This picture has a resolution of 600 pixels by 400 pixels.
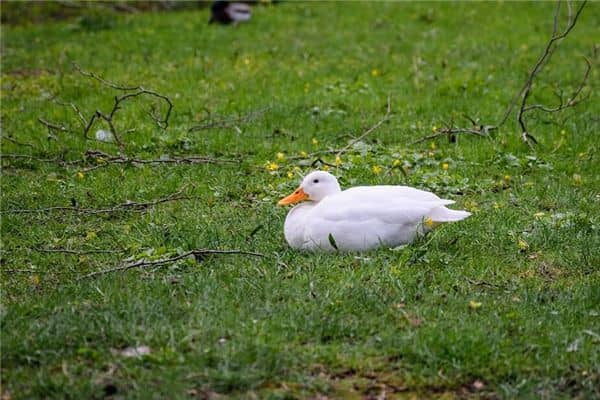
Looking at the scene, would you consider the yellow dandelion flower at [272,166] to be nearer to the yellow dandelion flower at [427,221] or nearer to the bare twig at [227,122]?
the bare twig at [227,122]

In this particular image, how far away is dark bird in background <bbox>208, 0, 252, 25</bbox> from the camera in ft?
49.2

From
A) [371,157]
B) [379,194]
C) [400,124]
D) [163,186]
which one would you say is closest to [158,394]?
[379,194]

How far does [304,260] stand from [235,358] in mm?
1397

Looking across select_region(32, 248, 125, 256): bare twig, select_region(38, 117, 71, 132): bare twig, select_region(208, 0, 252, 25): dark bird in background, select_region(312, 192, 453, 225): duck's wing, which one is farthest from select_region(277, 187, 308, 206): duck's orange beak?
select_region(208, 0, 252, 25): dark bird in background

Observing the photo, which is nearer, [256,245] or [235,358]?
[235,358]

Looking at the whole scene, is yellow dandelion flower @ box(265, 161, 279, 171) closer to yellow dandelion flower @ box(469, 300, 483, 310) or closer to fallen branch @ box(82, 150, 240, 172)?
fallen branch @ box(82, 150, 240, 172)

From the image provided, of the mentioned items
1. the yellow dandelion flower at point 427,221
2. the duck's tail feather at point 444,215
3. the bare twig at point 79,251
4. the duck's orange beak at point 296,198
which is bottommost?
the bare twig at point 79,251

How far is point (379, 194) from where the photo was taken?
5863 mm

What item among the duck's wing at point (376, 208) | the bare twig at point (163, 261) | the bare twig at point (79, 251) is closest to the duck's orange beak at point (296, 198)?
the duck's wing at point (376, 208)

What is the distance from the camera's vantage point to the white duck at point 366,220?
5730 mm

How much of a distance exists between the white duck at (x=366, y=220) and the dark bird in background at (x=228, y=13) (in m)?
9.59

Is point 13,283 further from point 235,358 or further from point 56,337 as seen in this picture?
point 235,358

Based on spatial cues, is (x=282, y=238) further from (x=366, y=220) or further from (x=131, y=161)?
(x=131, y=161)

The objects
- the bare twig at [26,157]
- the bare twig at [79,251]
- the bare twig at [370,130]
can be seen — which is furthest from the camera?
the bare twig at [370,130]
